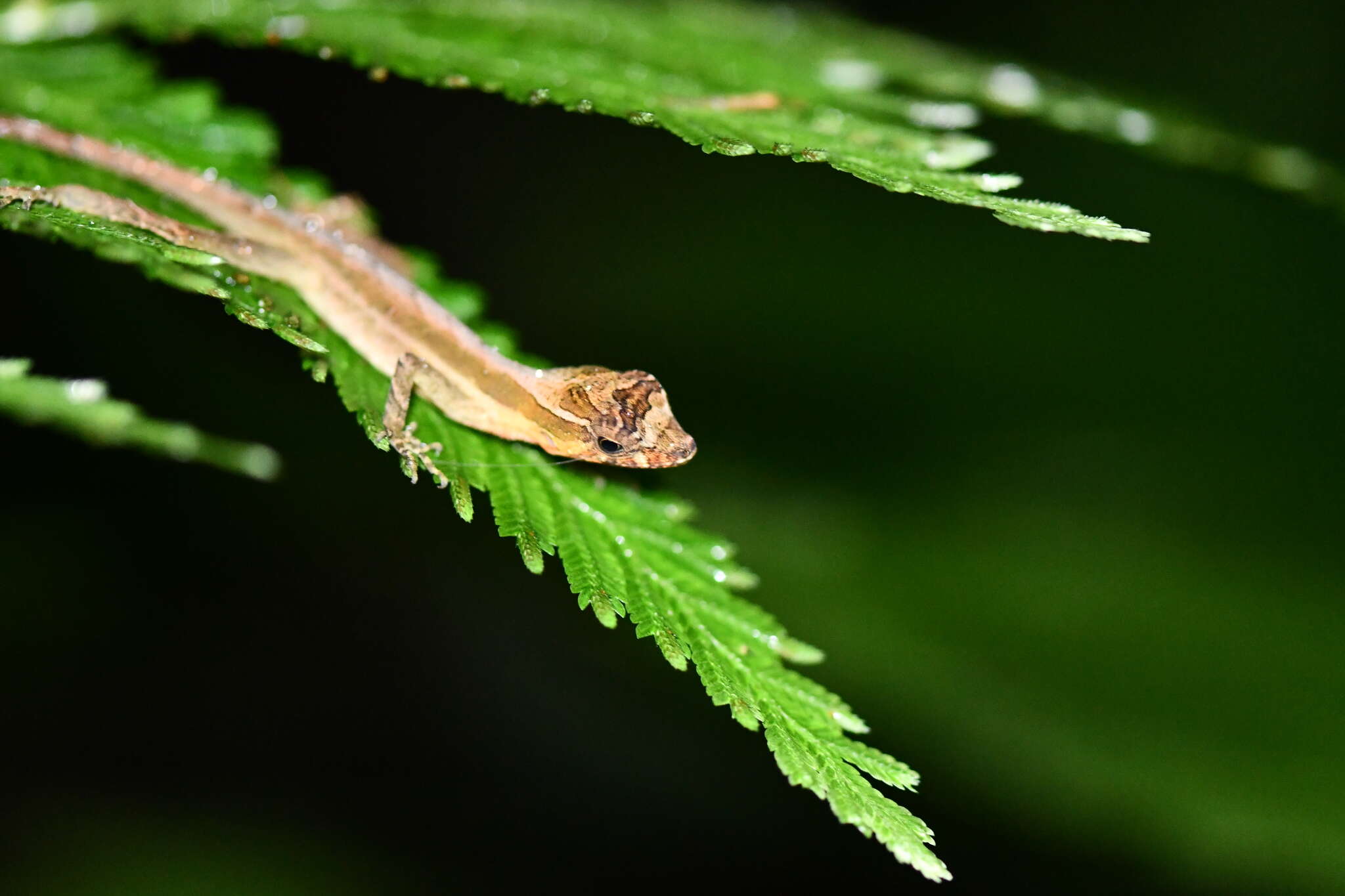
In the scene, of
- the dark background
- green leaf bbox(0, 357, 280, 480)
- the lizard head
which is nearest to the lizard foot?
the lizard head

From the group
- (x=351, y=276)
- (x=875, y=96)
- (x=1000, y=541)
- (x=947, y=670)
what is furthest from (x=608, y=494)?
(x=1000, y=541)

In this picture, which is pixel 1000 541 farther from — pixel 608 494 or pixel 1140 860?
pixel 608 494

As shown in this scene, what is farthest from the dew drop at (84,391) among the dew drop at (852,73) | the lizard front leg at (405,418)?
the dew drop at (852,73)

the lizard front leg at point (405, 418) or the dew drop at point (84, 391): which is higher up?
the lizard front leg at point (405, 418)

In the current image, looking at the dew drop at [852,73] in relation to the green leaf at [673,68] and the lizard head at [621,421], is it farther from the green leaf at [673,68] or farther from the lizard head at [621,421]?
the lizard head at [621,421]

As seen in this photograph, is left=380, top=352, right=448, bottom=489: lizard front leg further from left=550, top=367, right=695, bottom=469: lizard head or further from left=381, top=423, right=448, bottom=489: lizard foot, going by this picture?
left=550, top=367, right=695, bottom=469: lizard head

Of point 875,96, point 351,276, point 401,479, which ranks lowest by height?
point 401,479

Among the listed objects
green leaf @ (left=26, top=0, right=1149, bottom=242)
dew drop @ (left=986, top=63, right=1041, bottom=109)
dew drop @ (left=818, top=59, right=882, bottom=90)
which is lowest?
green leaf @ (left=26, top=0, right=1149, bottom=242)
